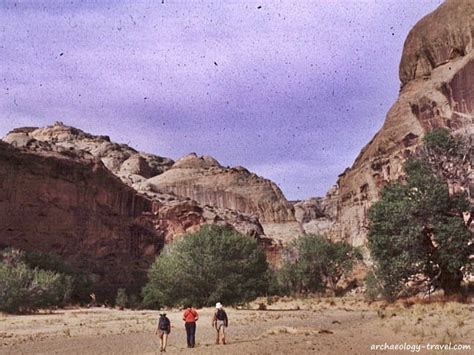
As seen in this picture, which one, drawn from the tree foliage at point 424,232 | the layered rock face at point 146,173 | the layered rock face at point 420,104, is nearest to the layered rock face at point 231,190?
the layered rock face at point 146,173

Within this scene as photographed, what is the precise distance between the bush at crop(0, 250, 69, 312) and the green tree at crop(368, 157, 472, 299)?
27005mm

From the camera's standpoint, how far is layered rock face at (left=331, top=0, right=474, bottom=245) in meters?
67.6

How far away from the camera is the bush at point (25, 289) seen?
39.4 m

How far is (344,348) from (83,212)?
6691 centimetres

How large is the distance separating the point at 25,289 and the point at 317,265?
3435cm

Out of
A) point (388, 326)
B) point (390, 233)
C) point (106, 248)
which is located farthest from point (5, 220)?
point (388, 326)

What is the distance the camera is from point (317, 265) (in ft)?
206

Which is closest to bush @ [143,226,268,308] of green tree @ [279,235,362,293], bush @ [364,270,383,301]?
bush @ [364,270,383,301]

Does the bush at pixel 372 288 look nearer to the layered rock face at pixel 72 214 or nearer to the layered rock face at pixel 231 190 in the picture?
the layered rock face at pixel 72 214

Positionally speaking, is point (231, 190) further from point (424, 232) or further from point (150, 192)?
point (424, 232)

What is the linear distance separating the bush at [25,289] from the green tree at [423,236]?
27.0m

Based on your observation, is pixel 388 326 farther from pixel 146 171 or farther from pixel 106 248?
pixel 146 171

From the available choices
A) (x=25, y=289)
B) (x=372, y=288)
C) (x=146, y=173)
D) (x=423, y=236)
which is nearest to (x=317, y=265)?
(x=372, y=288)

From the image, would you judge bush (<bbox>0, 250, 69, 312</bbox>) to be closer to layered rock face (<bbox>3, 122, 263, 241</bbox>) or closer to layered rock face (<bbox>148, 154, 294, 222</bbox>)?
layered rock face (<bbox>3, 122, 263, 241</bbox>)
